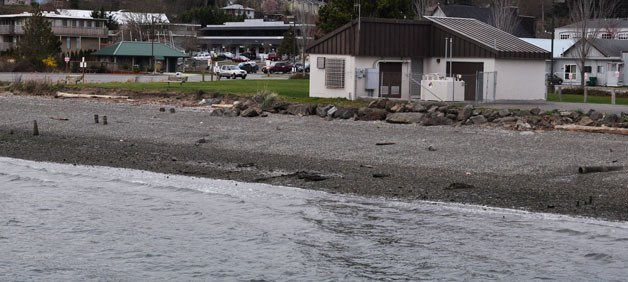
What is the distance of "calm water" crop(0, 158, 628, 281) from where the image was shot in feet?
49.9

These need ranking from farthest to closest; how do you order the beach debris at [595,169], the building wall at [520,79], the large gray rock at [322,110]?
1. the building wall at [520,79]
2. the large gray rock at [322,110]
3. the beach debris at [595,169]

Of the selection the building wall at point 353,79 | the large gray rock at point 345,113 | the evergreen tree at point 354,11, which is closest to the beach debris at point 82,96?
the building wall at point 353,79

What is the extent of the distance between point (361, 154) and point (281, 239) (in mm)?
9469

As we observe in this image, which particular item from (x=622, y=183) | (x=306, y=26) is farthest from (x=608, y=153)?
(x=306, y=26)

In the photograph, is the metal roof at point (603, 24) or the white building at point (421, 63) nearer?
the white building at point (421, 63)

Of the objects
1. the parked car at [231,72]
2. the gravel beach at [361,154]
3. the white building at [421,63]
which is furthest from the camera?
the parked car at [231,72]

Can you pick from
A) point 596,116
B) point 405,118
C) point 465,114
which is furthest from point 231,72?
point 596,116

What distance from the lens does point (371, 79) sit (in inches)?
1704

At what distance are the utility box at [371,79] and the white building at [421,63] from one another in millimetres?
48

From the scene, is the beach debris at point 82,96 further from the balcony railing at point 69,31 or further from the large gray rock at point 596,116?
the balcony railing at point 69,31

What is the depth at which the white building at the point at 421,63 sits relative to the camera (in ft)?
141

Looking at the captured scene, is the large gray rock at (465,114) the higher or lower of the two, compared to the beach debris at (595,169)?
higher

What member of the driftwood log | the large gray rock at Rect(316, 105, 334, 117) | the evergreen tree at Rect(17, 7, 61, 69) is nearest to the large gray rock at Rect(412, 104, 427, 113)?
the large gray rock at Rect(316, 105, 334, 117)

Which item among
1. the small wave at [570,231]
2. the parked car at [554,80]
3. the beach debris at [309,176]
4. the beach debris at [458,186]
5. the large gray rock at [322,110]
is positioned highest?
the parked car at [554,80]
